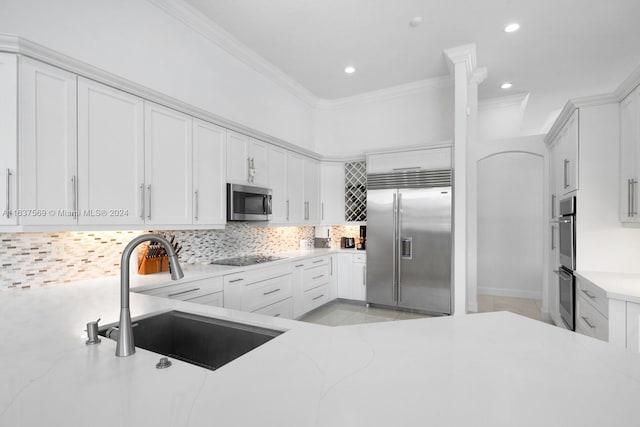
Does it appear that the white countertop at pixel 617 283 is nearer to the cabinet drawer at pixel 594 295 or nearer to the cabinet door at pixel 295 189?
the cabinet drawer at pixel 594 295

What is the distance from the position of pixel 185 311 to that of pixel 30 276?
4.38 feet

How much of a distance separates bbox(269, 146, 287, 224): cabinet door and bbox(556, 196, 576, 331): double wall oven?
296cm

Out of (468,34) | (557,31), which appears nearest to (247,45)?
(468,34)

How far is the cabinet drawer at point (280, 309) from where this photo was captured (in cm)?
336

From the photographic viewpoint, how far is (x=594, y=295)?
2322mm

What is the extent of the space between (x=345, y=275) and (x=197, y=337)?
3393mm

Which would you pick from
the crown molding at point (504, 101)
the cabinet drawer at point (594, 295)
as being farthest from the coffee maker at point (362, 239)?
the crown molding at point (504, 101)

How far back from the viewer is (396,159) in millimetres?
4352

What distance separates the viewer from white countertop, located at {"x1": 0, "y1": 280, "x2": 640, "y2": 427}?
2.29ft

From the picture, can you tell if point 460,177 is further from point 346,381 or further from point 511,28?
point 346,381

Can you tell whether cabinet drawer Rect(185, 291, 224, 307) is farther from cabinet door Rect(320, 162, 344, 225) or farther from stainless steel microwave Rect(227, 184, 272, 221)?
cabinet door Rect(320, 162, 344, 225)

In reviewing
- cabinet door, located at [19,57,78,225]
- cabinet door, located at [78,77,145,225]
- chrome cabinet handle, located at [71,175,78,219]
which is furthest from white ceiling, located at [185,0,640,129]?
chrome cabinet handle, located at [71,175,78,219]

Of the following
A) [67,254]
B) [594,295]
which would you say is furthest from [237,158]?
[594,295]

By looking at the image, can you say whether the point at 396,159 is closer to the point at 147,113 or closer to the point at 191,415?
the point at 147,113
